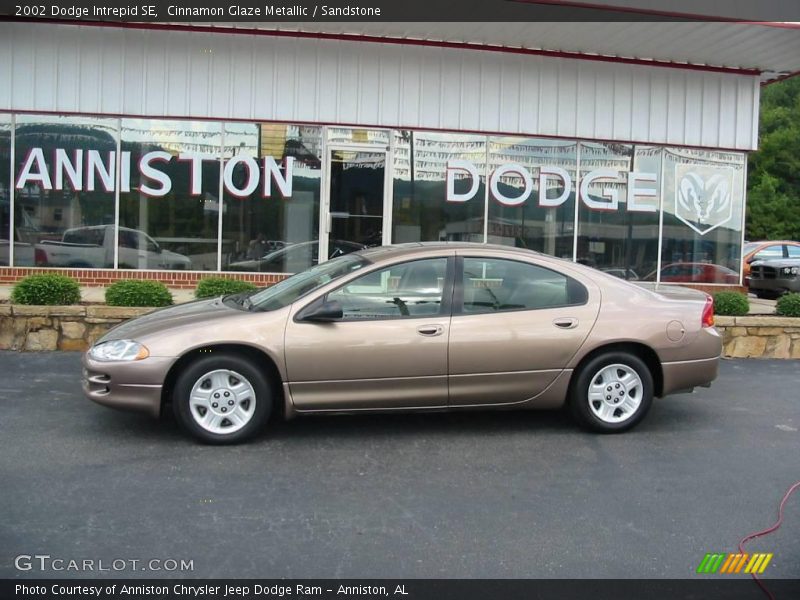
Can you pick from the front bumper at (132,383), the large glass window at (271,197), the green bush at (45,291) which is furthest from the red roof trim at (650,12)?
the front bumper at (132,383)

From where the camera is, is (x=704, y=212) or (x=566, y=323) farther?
(x=704, y=212)

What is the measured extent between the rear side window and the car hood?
5.67ft

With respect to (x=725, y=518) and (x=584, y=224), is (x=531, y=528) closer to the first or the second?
(x=725, y=518)

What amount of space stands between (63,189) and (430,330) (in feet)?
28.5

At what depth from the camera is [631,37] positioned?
11.4 meters

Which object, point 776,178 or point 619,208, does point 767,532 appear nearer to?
point 619,208

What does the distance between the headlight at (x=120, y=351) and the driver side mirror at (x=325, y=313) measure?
1126mm

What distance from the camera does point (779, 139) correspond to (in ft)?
109

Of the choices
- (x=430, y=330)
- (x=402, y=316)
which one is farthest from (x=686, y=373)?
(x=402, y=316)

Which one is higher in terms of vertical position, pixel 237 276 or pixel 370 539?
pixel 237 276

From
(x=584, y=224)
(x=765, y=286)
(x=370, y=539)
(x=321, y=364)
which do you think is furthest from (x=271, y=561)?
(x=765, y=286)

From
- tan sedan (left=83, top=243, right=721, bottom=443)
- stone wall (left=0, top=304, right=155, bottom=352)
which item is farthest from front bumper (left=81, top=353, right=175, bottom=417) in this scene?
stone wall (left=0, top=304, right=155, bottom=352)

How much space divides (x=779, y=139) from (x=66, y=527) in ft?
114

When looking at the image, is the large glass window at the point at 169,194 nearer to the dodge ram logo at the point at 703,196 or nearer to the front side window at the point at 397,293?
the front side window at the point at 397,293
